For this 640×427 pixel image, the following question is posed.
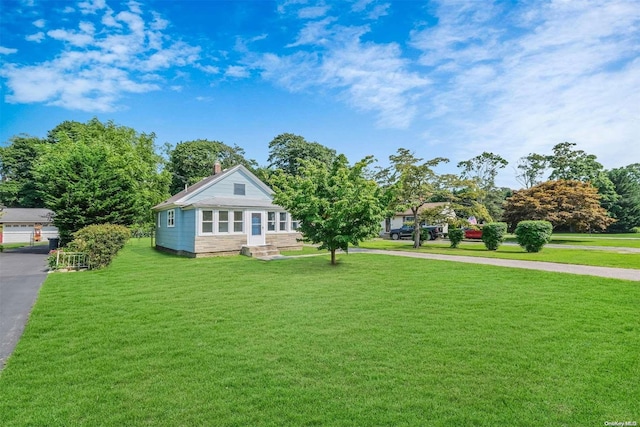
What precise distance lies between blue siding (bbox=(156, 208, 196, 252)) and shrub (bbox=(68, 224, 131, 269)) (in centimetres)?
387

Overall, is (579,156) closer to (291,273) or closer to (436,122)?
(436,122)

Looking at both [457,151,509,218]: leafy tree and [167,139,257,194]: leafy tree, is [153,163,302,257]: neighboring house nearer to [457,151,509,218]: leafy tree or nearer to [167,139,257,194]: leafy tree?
[167,139,257,194]: leafy tree

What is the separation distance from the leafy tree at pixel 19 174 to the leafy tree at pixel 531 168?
238 feet

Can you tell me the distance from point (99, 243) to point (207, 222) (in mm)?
5095

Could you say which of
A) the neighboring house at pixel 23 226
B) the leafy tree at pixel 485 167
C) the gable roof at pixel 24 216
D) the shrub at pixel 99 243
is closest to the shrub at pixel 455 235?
the shrub at pixel 99 243

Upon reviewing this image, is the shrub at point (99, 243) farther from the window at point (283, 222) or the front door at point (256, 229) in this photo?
the window at point (283, 222)

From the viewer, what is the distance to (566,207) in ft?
84.9

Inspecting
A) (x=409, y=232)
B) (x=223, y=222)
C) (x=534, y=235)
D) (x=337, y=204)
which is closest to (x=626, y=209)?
(x=409, y=232)

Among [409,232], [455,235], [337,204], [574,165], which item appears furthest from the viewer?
[574,165]

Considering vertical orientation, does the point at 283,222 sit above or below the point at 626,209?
below

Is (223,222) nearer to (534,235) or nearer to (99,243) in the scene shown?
(99,243)

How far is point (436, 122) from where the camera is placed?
1984 cm

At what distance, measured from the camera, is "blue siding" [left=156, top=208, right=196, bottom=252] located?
1633cm

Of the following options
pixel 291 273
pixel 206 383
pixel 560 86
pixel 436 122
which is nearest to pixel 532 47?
pixel 560 86
